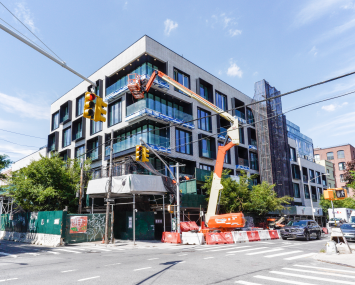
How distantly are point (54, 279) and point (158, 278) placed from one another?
3.04 m

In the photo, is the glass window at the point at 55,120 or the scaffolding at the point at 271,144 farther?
the glass window at the point at 55,120

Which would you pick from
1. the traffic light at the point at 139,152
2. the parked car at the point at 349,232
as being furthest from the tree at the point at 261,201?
the traffic light at the point at 139,152

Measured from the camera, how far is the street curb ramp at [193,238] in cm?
2100

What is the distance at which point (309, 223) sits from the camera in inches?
899

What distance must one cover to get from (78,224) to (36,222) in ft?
16.0

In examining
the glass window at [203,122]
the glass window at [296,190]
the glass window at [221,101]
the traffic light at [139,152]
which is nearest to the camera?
the traffic light at [139,152]

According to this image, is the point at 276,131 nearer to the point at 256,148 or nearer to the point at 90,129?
the point at 256,148

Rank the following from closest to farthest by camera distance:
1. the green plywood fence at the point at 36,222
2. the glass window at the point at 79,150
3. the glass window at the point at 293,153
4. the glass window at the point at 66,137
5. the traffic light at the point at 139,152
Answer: the traffic light at the point at 139,152 → the green plywood fence at the point at 36,222 → the glass window at the point at 79,150 → the glass window at the point at 66,137 → the glass window at the point at 293,153

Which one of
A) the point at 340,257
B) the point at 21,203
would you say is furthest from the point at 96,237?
the point at 340,257

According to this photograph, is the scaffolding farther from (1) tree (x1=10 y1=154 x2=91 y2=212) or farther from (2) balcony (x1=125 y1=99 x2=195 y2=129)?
(1) tree (x1=10 y1=154 x2=91 y2=212)

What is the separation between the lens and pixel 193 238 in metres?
21.1

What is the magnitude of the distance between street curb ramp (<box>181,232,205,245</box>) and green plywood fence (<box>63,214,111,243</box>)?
22.5 ft

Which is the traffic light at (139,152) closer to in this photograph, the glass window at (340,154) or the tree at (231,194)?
the tree at (231,194)

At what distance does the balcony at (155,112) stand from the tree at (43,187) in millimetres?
9022
